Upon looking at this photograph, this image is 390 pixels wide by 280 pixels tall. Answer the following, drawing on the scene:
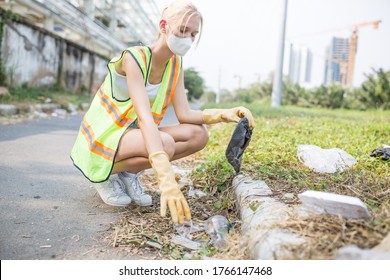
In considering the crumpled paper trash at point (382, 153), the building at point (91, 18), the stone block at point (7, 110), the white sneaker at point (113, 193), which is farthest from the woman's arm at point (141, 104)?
the building at point (91, 18)

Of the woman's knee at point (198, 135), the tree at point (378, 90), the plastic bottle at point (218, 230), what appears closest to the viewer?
the plastic bottle at point (218, 230)

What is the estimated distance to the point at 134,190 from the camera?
7.48 ft

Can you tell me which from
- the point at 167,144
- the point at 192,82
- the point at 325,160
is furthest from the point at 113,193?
the point at 192,82

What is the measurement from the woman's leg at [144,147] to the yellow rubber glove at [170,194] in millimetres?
250

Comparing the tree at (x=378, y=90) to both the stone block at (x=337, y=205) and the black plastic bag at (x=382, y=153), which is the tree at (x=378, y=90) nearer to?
the black plastic bag at (x=382, y=153)

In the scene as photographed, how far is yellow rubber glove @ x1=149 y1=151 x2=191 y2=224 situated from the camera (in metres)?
1.70

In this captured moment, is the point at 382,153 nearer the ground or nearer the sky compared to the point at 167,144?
nearer the ground

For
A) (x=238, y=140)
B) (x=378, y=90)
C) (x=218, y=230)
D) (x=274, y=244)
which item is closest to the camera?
Result: (x=274, y=244)

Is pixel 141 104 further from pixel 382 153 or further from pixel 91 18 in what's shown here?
pixel 91 18

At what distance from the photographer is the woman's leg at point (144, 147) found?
79.7 inches

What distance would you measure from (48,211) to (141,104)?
81cm

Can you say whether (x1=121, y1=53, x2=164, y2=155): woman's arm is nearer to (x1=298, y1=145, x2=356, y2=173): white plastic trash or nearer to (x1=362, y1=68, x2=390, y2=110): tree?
(x1=298, y1=145, x2=356, y2=173): white plastic trash
